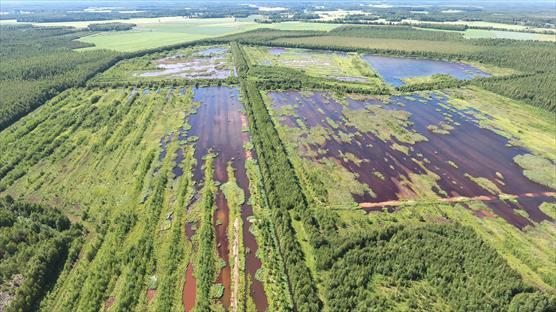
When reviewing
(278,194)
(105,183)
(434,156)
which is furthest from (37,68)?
(434,156)

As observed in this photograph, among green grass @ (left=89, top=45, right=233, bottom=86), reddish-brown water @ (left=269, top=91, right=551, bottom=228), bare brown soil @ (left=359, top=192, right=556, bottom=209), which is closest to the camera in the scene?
bare brown soil @ (left=359, top=192, right=556, bottom=209)

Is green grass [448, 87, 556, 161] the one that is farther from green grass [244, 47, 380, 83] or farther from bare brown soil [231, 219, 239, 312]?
bare brown soil [231, 219, 239, 312]

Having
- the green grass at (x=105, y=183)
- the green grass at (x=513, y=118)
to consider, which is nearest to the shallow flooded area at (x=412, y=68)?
the green grass at (x=513, y=118)

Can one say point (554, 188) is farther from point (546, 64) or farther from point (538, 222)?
point (546, 64)

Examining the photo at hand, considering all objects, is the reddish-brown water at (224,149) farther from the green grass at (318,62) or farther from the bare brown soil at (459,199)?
the green grass at (318,62)

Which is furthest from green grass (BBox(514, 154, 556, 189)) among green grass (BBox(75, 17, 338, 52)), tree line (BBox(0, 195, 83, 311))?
green grass (BBox(75, 17, 338, 52))

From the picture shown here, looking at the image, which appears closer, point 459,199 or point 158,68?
point 459,199

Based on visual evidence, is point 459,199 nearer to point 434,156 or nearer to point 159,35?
Answer: point 434,156
